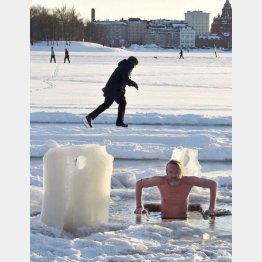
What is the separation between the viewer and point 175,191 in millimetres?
5203

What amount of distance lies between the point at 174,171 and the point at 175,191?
20cm

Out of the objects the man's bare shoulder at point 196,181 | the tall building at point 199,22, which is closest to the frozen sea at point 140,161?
the man's bare shoulder at point 196,181

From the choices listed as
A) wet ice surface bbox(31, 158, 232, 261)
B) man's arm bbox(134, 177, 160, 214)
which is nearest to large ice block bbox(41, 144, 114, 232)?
wet ice surface bbox(31, 158, 232, 261)

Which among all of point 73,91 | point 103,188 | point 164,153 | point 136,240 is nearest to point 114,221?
point 103,188

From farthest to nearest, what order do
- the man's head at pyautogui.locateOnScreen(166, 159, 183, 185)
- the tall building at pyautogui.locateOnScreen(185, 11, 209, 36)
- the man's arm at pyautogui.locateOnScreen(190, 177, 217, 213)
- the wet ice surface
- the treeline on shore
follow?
the tall building at pyautogui.locateOnScreen(185, 11, 209, 36), the treeline on shore, the man's arm at pyautogui.locateOnScreen(190, 177, 217, 213), the man's head at pyautogui.locateOnScreen(166, 159, 183, 185), the wet ice surface

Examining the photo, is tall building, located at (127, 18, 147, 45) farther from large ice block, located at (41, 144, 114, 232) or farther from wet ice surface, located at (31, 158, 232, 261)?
large ice block, located at (41, 144, 114, 232)

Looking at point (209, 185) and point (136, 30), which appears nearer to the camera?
point (209, 185)

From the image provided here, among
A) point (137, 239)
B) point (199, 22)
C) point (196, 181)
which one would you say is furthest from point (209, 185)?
point (199, 22)

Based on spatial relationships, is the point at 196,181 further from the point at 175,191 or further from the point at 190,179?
the point at 175,191

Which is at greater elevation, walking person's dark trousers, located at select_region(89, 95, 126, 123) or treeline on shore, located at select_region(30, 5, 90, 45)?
treeline on shore, located at select_region(30, 5, 90, 45)

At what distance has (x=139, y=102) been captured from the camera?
1583 cm

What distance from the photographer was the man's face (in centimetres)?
504

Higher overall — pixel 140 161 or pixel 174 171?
pixel 174 171

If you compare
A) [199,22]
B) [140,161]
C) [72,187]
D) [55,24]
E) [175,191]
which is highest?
[199,22]
